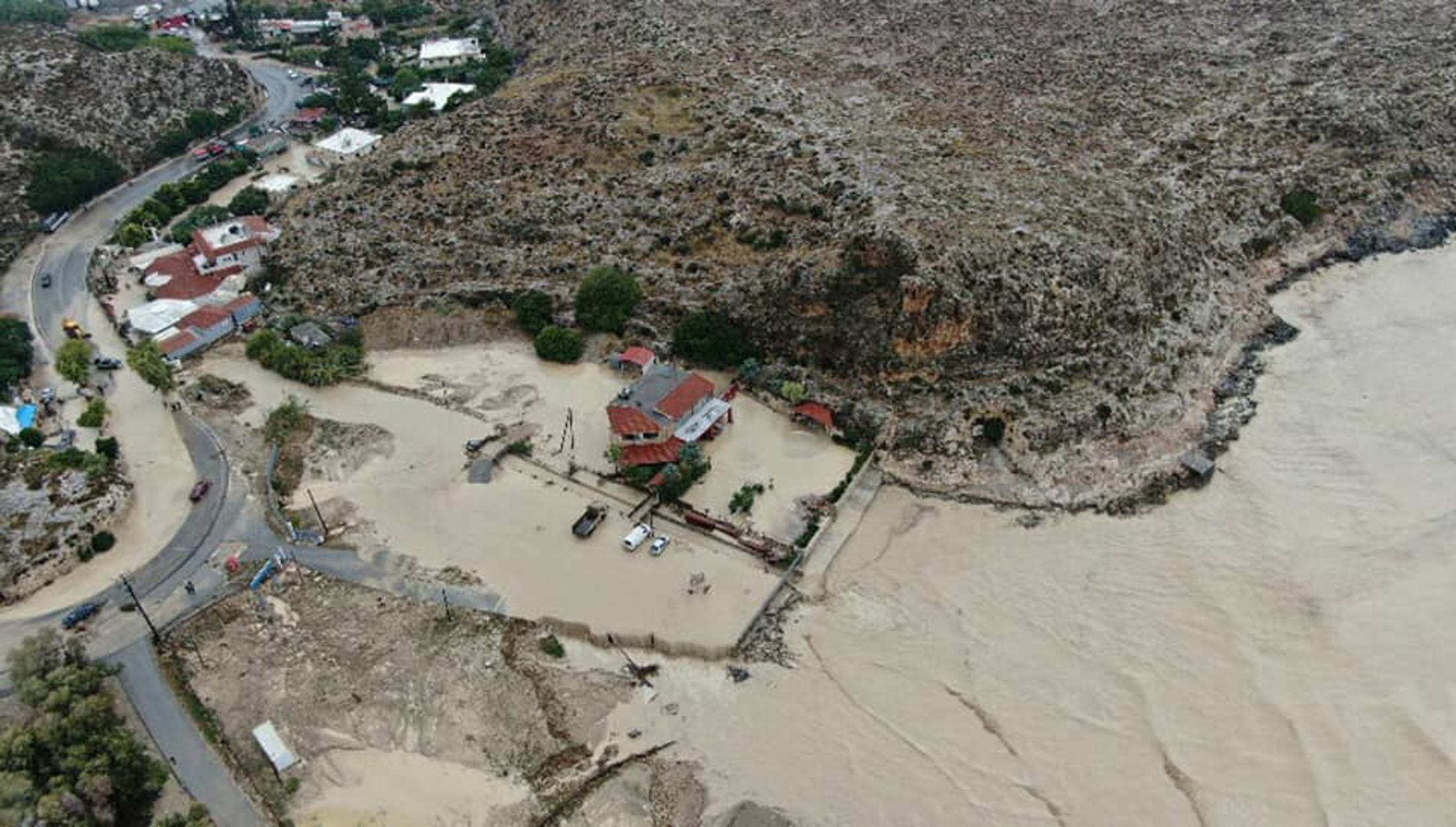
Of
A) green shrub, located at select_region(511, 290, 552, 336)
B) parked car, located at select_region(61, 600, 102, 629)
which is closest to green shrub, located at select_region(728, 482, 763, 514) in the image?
green shrub, located at select_region(511, 290, 552, 336)

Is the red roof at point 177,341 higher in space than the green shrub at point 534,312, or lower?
lower

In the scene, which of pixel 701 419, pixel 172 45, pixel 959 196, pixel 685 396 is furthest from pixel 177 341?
pixel 172 45

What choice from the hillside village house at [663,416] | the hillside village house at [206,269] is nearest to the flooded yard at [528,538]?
the hillside village house at [663,416]

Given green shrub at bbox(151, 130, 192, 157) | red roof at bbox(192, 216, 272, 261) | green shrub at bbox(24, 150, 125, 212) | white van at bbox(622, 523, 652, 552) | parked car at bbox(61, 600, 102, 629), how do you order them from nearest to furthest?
parked car at bbox(61, 600, 102, 629), white van at bbox(622, 523, 652, 552), red roof at bbox(192, 216, 272, 261), green shrub at bbox(24, 150, 125, 212), green shrub at bbox(151, 130, 192, 157)

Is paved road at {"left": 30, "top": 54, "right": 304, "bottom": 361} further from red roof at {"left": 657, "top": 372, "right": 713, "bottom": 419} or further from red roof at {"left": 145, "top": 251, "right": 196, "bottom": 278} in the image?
red roof at {"left": 657, "top": 372, "right": 713, "bottom": 419}

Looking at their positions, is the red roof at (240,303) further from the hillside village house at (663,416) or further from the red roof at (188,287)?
the hillside village house at (663,416)

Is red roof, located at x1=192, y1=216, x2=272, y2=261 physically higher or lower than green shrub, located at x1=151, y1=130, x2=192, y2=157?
higher

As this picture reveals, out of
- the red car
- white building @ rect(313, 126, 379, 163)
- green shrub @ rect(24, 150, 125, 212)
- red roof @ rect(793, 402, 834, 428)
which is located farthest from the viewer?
white building @ rect(313, 126, 379, 163)
